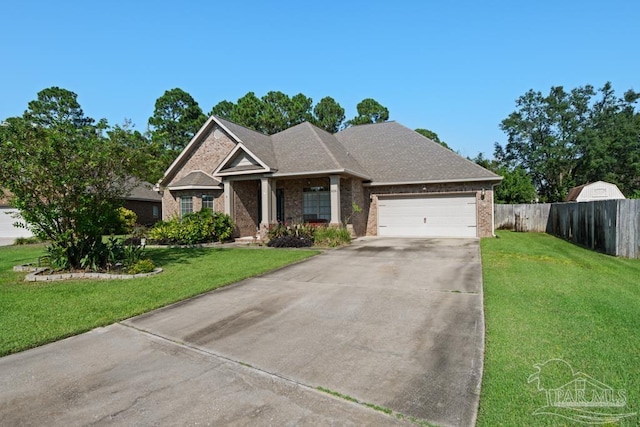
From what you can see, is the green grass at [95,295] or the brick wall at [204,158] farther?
the brick wall at [204,158]

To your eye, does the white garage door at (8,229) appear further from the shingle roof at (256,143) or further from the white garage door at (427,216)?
the white garage door at (427,216)

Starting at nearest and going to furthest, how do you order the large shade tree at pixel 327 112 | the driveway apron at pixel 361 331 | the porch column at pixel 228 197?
the driveway apron at pixel 361 331 < the porch column at pixel 228 197 < the large shade tree at pixel 327 112

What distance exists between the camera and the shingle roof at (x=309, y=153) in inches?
663

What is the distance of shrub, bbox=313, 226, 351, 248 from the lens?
14883mm

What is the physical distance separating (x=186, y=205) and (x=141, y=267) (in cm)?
1019

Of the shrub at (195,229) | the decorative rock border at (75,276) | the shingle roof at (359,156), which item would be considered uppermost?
the shingle roof at (359,156)

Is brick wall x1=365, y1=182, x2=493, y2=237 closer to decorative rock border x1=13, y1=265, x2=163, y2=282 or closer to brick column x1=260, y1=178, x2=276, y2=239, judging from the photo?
brick column x1=260, y1=178, x2=276, y2=239

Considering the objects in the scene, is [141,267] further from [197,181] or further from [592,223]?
[592,223]

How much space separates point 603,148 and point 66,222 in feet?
167

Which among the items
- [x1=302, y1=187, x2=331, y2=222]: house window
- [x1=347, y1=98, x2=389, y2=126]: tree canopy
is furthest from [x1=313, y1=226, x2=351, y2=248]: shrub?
[x1=347, y1=98, x2=389, y2=126]: tree canopy

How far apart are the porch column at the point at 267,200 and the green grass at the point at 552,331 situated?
34.4 ft


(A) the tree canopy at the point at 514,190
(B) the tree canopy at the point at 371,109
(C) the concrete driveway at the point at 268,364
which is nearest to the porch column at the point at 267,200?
(C) the concrete driveway at the point at 268,364

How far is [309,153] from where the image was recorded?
59.5 ft

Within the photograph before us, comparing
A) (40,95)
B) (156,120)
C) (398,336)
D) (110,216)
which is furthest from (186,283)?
(40,95)
